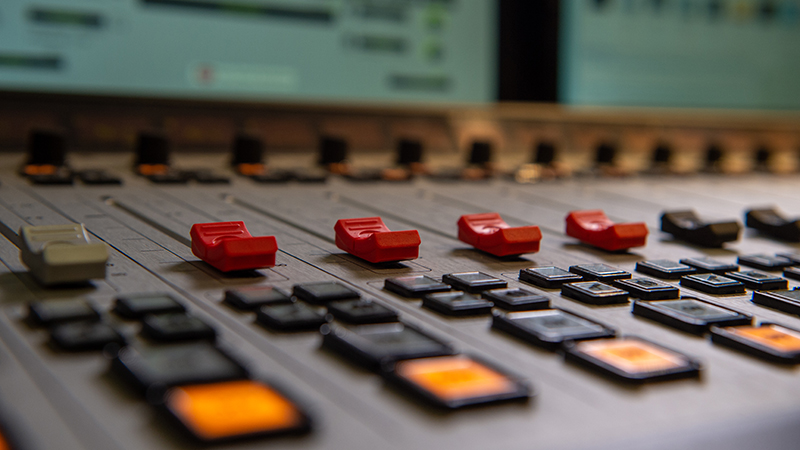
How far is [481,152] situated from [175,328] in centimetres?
157

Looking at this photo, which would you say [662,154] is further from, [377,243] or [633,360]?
[633,360]

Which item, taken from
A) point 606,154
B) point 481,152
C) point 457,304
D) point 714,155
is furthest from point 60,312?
point 714,155

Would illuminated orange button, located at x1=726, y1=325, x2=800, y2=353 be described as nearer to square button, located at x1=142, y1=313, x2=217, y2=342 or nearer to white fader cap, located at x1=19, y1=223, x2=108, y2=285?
square button, located at x1=142, y1=313, x2=217, y2=342

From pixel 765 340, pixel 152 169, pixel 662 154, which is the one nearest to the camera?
pixel 765 340

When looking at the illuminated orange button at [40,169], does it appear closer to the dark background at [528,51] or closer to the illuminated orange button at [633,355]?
the illuminated orange button at [633,355]

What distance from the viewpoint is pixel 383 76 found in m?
2.36

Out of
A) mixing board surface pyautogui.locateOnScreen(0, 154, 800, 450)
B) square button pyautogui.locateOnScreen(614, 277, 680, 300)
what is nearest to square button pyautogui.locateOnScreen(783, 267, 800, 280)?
mixing board surface pyautogui.locateOnScreen(0, 154, 800, 450)

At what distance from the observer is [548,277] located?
919 millimetres

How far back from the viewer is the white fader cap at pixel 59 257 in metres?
0.77

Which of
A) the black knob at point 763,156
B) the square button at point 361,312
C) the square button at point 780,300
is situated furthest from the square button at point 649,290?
the black knob at point 763,156

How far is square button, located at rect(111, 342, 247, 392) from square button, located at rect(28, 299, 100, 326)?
0.27 ft

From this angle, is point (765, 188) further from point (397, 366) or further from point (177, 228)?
point (397, 366)

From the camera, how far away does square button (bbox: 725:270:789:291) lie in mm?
950

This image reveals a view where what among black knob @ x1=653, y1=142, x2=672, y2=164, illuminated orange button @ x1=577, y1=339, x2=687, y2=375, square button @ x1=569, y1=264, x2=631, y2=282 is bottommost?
black knob @ x1=653, y1=142, x2=672, y2=164
